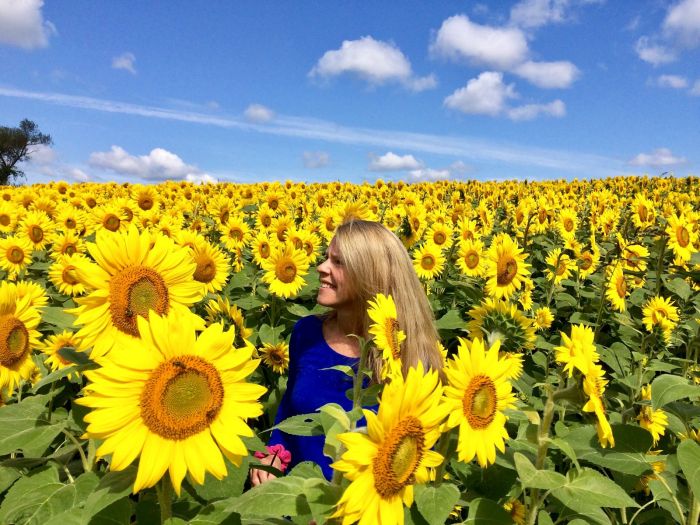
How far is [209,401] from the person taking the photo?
49.9 inches

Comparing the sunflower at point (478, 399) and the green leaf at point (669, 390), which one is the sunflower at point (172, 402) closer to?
the sunflower at point (478, 399)

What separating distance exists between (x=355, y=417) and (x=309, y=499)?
8.3 inches

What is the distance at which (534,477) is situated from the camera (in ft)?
4.77

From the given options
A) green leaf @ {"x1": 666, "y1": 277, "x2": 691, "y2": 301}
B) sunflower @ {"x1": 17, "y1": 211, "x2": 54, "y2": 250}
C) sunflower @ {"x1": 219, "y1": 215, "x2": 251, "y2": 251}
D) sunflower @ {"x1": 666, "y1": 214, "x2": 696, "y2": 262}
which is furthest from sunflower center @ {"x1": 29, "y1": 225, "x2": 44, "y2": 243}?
sunflower @ {"x1": 666, "y1": 214, "x2": 696, "y2": 262}

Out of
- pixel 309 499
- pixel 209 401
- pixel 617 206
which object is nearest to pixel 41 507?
pixel 209 401

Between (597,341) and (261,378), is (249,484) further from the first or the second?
(597,341)

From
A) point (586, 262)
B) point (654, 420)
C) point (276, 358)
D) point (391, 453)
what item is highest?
point (586, 262)

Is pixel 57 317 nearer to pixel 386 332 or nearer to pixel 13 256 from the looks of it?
pixel 386 332

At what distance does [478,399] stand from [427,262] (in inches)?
171

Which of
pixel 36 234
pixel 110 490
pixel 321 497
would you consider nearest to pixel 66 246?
pixel 36 234

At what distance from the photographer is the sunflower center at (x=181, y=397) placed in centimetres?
123

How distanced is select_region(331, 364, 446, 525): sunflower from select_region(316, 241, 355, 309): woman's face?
200 cm

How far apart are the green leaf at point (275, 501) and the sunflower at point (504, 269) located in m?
3.75

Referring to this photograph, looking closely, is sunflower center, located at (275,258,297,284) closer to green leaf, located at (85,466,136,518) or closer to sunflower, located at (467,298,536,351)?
sunflower, located at (467,298,536,351)
